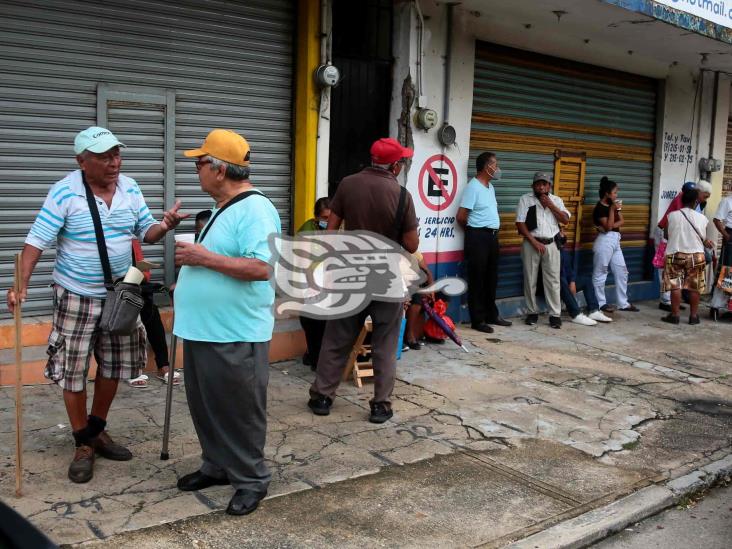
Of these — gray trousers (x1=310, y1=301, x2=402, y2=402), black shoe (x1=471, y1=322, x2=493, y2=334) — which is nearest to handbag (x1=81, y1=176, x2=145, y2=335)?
gray trousers (x1=310, y1=301, x2=402, y2=402)

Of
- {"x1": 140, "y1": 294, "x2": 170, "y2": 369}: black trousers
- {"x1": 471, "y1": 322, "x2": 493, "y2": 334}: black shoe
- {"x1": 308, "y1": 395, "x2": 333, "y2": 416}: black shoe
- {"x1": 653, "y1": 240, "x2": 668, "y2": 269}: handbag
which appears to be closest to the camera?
{"x1": 308, "y1": 395, "x2": 333, "y2": 416}: black shoe

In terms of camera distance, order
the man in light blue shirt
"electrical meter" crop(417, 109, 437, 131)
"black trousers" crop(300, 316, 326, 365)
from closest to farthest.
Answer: the man in light blue shirt, "black trousers" crop(300, 316, 326, 365), "electrical meter" crop(417, 109, 437, 131)

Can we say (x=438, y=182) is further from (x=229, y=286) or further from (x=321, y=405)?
(x=229, y=286)

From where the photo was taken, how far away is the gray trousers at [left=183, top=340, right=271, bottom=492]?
3797 mm

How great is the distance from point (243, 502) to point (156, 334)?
246 centimetres

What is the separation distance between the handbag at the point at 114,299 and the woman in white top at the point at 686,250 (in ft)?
25.0

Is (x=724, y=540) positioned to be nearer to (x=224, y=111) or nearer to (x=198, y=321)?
(x=198, y=321)

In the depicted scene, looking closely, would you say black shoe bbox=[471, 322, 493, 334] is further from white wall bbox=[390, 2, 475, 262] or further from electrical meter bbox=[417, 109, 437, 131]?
electrical meter bbox=[417, 109, 437, 131]

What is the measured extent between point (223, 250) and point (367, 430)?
2.07m

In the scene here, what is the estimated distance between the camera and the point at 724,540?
13.5 ft

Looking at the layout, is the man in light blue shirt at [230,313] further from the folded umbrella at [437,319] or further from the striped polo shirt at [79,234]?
the folded umbrella at [437,319]

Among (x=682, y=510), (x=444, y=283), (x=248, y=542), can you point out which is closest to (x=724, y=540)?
(x=682, y=510)

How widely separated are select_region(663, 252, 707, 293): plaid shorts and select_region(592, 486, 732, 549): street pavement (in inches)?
218

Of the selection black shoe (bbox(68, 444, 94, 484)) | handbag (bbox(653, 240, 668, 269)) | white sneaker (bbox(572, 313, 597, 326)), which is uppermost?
handbag (bbox(653, 240, 668, 269))
